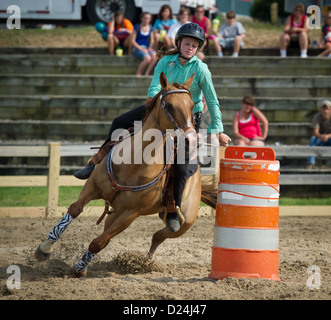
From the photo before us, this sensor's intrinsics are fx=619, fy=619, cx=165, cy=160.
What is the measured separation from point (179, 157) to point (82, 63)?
34.2 feet

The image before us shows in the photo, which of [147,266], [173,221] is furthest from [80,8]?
[173,221]

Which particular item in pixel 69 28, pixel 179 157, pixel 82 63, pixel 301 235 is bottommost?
pixel 301 235

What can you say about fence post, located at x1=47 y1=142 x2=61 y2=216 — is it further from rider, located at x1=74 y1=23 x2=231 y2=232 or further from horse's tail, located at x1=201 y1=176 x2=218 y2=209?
rider, located at x1=74 y1=23 x2=231 y2=232

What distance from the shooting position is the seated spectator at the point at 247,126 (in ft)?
Answer: 39.7

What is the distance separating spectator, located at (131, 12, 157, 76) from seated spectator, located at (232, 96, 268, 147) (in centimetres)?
387

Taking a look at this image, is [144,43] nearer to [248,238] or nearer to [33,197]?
[33,197]

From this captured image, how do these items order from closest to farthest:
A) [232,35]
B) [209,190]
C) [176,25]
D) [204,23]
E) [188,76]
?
[188,76] → [209,190] → [176,25] → [204,23] → [232,35]

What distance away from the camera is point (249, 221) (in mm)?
6113

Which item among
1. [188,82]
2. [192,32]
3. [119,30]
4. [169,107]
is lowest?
[169,107]

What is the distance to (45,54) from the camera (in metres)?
17.1

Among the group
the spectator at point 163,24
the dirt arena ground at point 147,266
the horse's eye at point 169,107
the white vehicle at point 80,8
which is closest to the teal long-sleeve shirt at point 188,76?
the horse's eye at point 169,107

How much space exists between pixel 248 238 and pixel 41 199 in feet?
19.5
